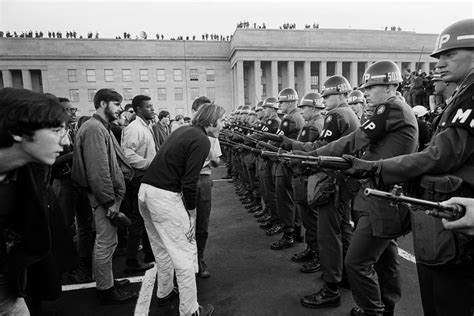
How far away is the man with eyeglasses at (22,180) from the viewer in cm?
160

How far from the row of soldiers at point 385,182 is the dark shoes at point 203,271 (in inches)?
55.4

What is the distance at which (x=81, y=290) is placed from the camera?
13.7 ft

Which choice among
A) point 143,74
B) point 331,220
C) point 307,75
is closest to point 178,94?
point 143,74

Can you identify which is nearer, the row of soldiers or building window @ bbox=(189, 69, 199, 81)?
the row of soldiers

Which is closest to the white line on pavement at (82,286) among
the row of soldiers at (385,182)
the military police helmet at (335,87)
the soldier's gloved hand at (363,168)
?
the row of soldiers at (385,182)

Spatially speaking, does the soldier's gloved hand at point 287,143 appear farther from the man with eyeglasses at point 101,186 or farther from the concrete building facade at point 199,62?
the concrete building facade at point 199,62

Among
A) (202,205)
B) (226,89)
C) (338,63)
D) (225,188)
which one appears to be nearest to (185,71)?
(226,89)

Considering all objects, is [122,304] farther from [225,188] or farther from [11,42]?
[11,42]

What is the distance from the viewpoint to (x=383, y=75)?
318 centimetres

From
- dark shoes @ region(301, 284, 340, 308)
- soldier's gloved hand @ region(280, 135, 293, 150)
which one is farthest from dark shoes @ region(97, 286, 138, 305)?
soldier's gloved hand @ region(280, 135, 293, 150)

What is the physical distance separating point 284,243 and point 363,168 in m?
3.42

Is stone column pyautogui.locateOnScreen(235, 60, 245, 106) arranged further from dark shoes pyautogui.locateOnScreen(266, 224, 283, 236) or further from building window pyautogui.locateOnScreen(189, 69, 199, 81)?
dark shoes pyautogui.locateOnScreen(266, 224, 283, 236)

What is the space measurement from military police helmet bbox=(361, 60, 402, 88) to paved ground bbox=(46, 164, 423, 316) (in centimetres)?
250

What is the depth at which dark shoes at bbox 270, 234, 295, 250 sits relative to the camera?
5.36 meters
